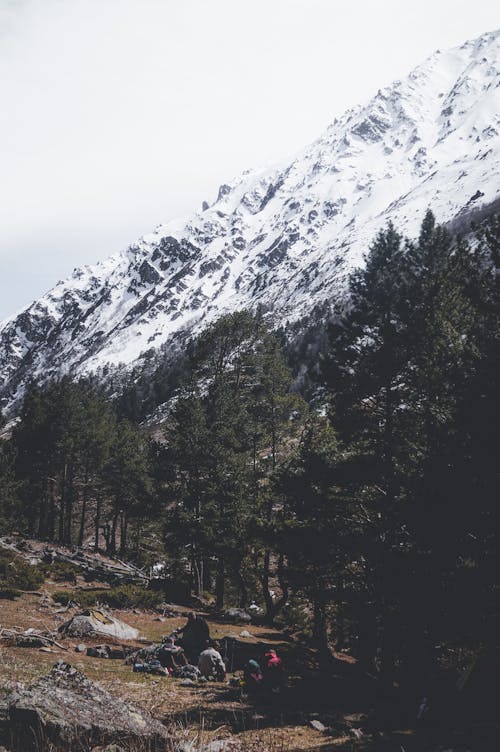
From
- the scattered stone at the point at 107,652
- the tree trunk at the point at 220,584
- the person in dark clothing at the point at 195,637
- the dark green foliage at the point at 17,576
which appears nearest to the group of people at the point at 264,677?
the person in dark clothing at the point at 195,637

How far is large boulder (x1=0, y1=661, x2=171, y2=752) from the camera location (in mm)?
6656

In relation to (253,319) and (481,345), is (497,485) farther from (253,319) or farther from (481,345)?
(253,319)

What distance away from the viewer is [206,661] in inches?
574

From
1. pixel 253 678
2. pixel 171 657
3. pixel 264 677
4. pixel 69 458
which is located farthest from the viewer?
pixel 69 458

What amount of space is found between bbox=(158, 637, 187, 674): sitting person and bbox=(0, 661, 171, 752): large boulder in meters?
7.20

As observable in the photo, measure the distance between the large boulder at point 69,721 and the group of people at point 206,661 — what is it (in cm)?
637

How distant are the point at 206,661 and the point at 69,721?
8473 millimetres

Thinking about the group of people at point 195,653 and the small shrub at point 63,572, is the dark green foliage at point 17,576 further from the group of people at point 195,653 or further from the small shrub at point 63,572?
the group of people at point 195,653

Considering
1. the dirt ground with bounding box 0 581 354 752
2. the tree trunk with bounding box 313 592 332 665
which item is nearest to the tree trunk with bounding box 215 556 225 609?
the tree trunk with bounding box 313 592 332 665

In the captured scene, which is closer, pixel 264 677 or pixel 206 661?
pixel 264 677

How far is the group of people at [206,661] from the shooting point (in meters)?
13.7

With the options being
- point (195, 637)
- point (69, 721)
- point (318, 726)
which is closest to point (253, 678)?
point (318, 726)

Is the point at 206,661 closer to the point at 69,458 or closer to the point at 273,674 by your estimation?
the point at 273,674

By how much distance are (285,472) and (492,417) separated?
10.4 meters
